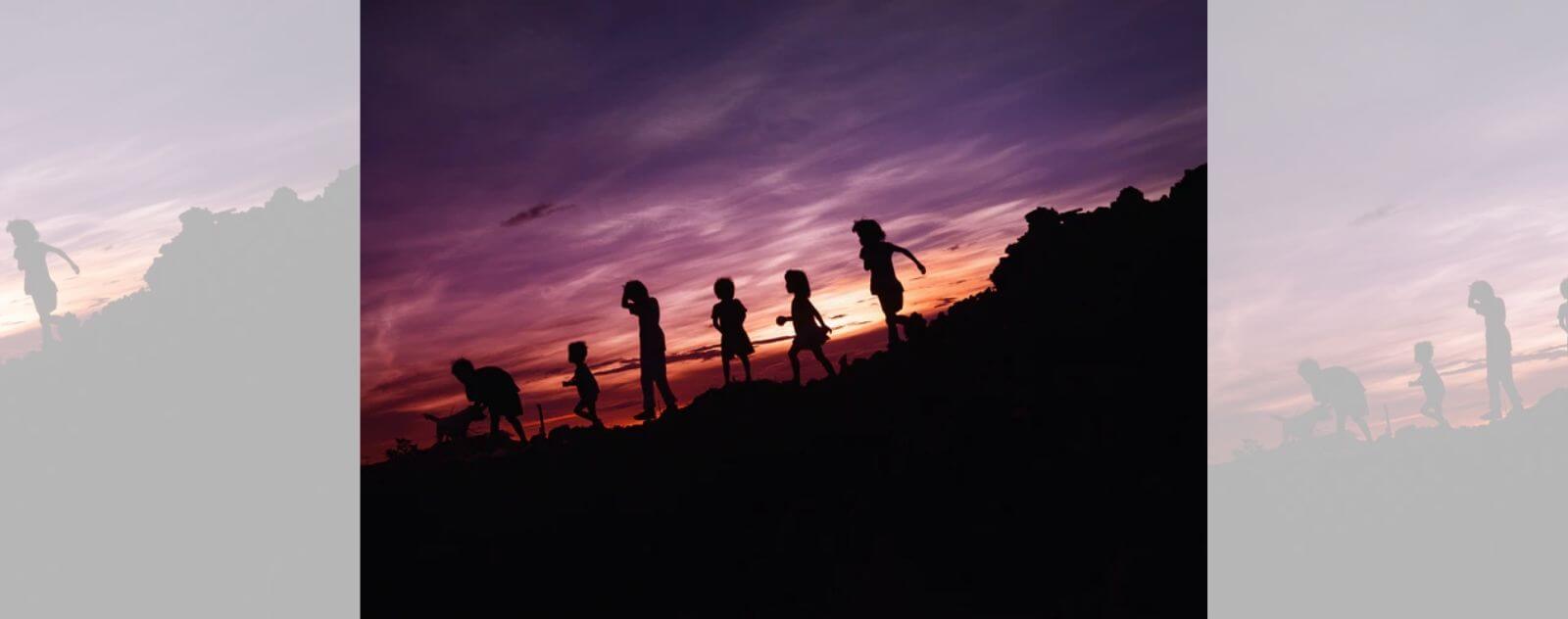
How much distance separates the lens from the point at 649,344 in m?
8.45

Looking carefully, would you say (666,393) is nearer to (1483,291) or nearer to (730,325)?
(730,325)

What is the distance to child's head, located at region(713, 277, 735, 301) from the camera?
27.8 feet

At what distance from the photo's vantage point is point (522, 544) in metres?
8.27

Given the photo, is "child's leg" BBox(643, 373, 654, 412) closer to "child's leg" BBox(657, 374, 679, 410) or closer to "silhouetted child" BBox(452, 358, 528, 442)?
"child's leg" BBox(657, 374, 679, 410)

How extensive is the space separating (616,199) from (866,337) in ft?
6.23

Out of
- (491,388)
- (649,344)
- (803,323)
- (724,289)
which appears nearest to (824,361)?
(803,323)

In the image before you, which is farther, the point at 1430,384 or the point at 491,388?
the point at 1430,384

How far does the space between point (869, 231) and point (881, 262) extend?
225 mm

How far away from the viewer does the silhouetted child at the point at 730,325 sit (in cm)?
846

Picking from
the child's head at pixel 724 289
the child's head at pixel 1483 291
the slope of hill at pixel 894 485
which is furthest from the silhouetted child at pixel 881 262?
the child's head at pixel 1483 291

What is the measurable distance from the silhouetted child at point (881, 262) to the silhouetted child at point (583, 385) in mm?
1965

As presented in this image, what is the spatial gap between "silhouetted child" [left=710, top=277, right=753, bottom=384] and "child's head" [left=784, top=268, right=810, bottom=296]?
338mm

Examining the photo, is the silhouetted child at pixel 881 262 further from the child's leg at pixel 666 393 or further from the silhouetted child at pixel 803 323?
the child's leg at pixel 666 393

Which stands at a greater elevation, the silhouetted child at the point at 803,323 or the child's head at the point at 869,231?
the child's head at the point at 869,231
